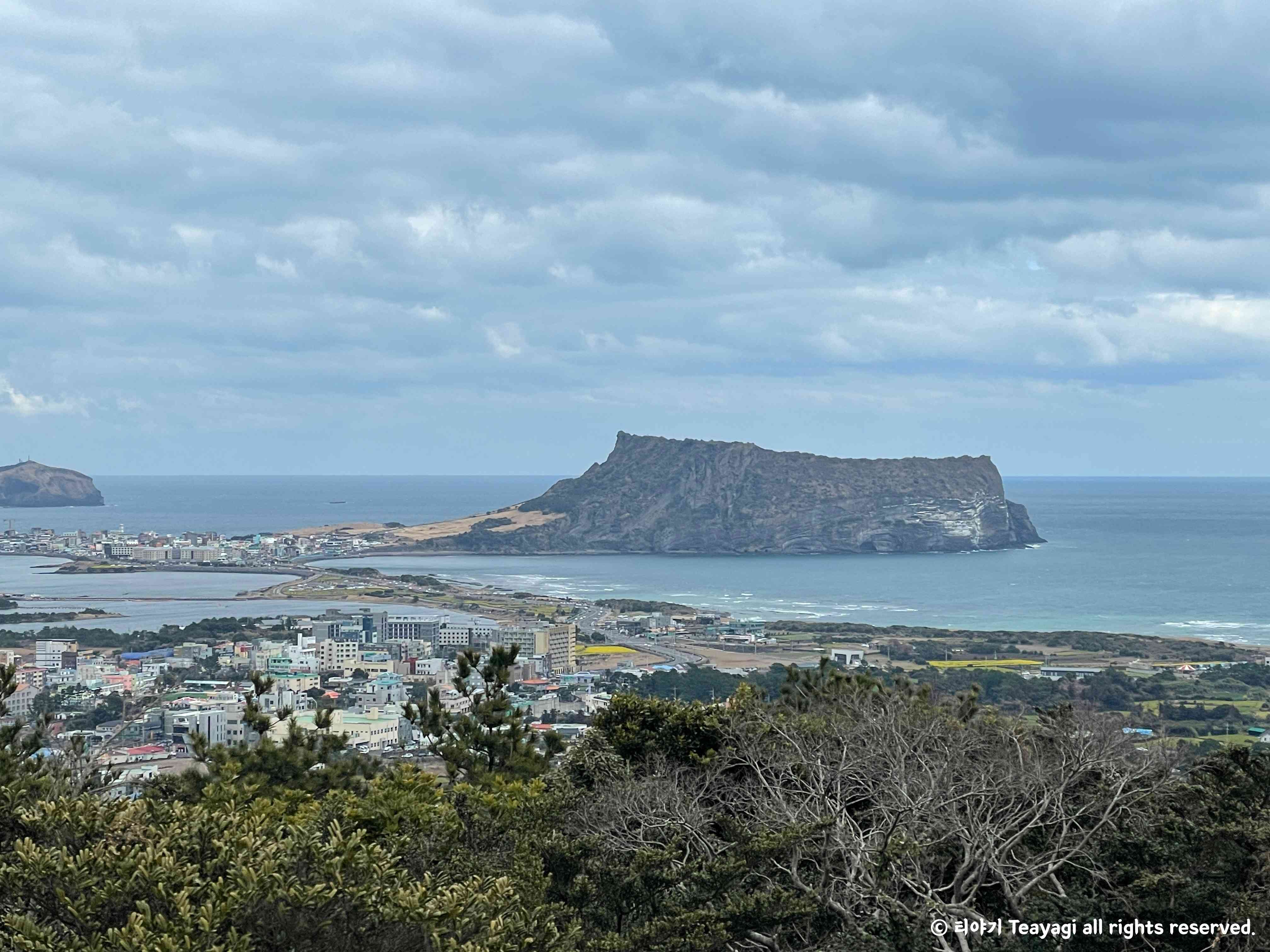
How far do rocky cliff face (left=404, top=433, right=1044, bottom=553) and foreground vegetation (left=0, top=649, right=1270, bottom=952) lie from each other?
8938cm

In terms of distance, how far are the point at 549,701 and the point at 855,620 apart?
27570mm

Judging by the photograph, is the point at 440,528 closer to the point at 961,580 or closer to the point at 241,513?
the point at 961,580

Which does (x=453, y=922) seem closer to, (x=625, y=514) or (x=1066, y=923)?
(x=1066, y=923)

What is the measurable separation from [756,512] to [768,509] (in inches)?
42.9

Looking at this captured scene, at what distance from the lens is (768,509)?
10462 centimetres

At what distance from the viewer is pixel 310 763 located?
12.6 metres

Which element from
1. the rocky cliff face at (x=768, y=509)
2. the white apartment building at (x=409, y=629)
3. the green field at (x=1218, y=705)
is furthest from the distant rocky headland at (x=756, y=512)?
the green field at (x=1218, y=705)

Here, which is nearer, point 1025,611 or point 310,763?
point 310,763

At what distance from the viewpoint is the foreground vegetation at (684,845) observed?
17.6 ft

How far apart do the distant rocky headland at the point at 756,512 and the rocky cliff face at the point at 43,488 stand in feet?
245

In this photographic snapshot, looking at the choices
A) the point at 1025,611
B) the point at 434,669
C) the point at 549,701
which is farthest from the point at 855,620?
the point at 549,701

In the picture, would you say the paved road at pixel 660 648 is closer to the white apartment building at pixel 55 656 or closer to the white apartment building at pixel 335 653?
the white apartment building at pixel 335 653

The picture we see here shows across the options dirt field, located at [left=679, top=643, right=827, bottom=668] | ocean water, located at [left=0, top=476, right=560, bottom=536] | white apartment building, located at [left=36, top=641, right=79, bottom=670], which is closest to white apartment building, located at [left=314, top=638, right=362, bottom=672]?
white apartment building, located at [left=36, top=641, right=79, bottom=670]

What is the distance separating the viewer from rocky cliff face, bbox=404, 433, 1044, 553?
9925cm
